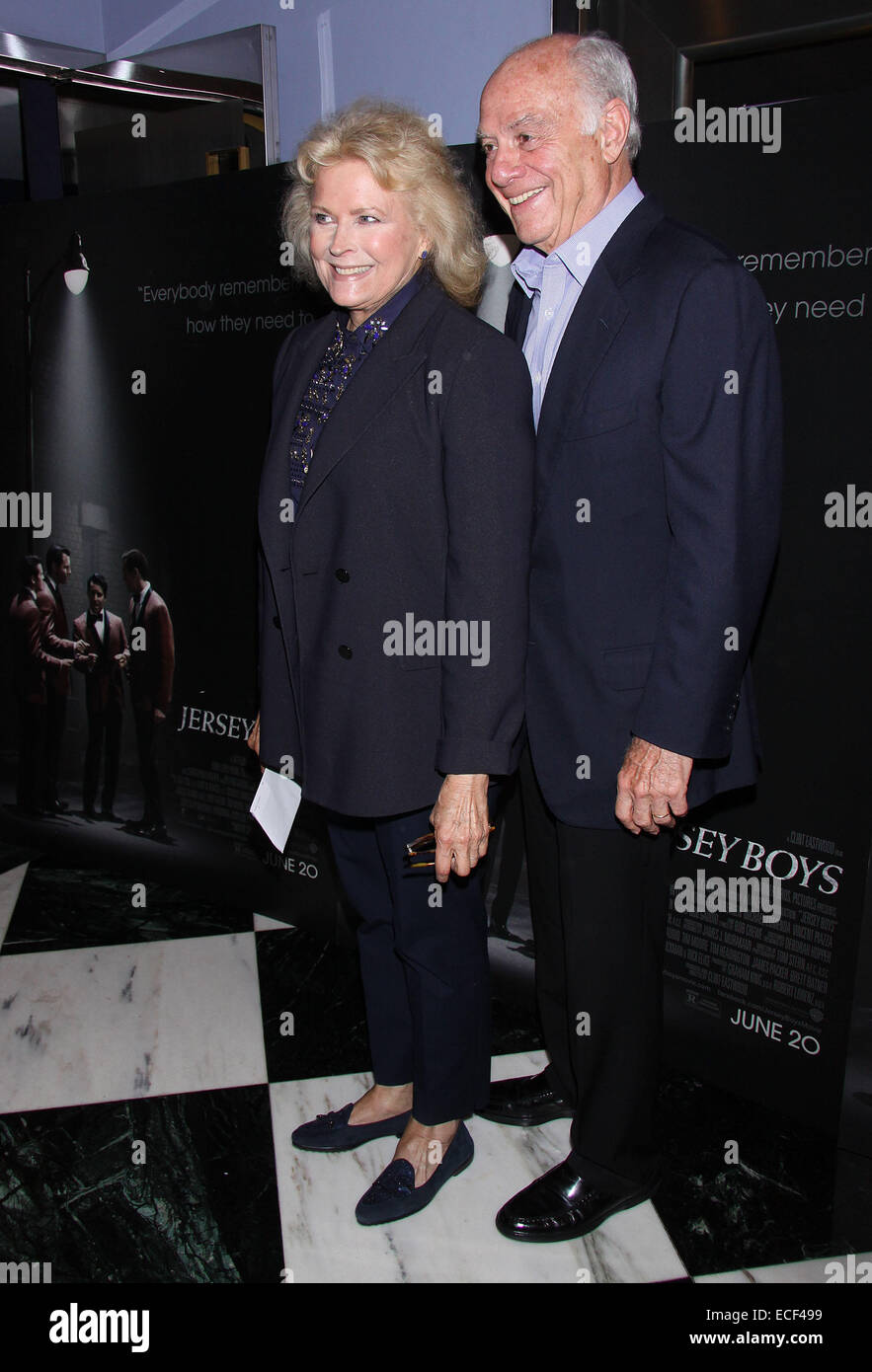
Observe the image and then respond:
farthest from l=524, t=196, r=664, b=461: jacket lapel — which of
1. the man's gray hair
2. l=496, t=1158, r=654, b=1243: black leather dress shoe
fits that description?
l=496, t=1158, r=654, b=1243: black leather dress shoe

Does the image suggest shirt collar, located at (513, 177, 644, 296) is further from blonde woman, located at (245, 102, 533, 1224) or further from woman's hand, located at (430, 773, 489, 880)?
woman's hand, located at (430, 773, 489, 880)

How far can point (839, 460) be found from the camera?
1625mm

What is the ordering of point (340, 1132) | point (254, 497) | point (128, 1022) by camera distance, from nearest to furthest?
point (340, 1132)
point (128, 1022)
point (254, 497)

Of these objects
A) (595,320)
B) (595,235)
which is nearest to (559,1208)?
(595,320)

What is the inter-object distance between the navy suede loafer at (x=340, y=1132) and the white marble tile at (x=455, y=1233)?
2 centimetres

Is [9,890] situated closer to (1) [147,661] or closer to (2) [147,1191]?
(1) [147,661]

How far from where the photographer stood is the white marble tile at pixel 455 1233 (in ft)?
4.99

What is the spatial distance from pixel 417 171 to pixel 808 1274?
163 cm

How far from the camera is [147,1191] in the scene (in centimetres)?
169

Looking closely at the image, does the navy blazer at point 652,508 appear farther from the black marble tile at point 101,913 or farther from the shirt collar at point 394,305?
the black marble tile at point 101,913

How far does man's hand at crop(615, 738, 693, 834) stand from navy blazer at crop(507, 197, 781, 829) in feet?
0.09

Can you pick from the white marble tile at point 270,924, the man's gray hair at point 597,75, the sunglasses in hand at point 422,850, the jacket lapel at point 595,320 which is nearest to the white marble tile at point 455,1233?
the sunglasses in hand at point 422,850

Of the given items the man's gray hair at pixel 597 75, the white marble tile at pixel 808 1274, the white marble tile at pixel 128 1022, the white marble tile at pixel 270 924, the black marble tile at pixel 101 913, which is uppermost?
the man's gray hair at pixel 597 75
